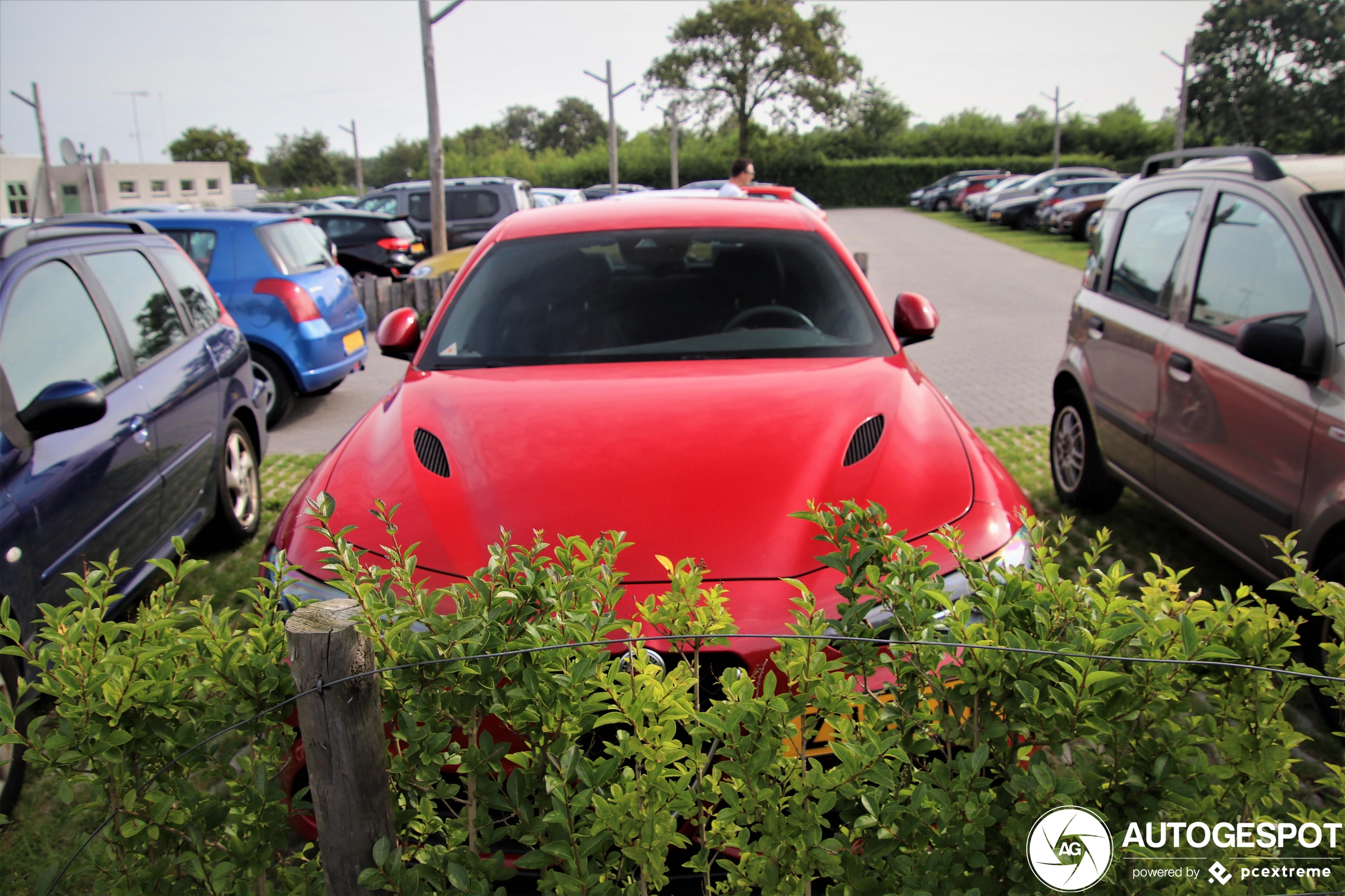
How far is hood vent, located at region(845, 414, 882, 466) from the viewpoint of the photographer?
112 inches

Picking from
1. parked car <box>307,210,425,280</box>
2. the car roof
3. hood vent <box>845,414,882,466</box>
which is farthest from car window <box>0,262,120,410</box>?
parked car <box>307,210,425,280</box>

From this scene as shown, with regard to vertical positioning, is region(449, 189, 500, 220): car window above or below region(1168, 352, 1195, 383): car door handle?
above

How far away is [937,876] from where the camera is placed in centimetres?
152

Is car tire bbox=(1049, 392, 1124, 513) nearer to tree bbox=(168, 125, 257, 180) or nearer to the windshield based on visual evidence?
the windshield

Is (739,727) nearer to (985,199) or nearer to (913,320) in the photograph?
(913,320)

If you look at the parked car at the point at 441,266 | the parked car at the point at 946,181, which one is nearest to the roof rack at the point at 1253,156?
the parked car at the point at 441,266

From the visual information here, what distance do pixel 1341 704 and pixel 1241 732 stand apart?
170 millimetres

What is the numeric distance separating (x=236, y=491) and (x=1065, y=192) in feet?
102

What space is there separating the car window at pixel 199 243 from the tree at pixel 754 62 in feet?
200

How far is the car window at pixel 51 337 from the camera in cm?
358

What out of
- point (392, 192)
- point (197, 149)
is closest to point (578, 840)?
point (392, 192)

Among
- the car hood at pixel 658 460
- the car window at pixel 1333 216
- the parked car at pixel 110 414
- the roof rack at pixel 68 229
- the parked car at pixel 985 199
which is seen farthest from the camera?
the parked car at pixel 985 199

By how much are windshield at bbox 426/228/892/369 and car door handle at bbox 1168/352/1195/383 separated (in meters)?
1.61

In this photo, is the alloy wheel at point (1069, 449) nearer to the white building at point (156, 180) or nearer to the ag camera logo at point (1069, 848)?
the ag camera logo at point (1069, 848)
